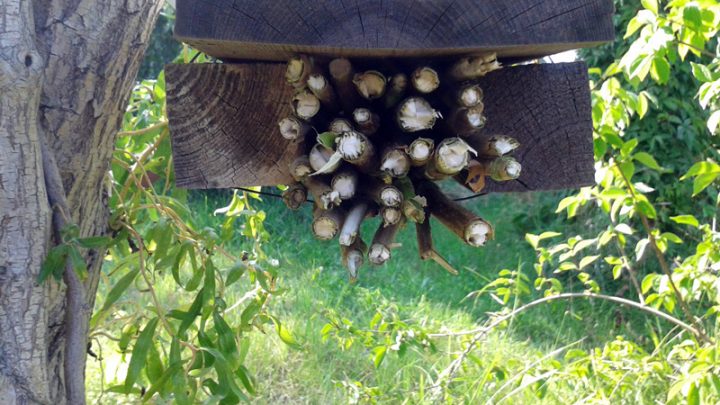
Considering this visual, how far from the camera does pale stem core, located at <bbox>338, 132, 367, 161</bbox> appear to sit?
3.89ft

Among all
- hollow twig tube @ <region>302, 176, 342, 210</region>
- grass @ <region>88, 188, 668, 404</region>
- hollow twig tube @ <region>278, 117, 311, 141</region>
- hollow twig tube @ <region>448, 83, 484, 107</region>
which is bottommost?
grass @ <region>88, 188, 668, 404</region>

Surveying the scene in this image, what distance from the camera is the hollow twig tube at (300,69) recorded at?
4.05 ft

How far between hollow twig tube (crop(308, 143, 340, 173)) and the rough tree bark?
371 mm

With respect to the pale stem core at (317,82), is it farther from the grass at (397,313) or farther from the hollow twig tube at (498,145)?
the grass at (397,313)

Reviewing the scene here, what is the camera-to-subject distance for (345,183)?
1235 millimetres

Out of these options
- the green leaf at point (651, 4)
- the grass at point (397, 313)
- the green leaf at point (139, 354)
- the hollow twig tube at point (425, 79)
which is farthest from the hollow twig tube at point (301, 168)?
the green leaf at point (651, 4)

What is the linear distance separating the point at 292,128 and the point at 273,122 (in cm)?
13

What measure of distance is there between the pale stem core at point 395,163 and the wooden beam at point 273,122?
0.19m

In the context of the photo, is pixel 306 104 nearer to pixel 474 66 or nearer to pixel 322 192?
pixel 322 192

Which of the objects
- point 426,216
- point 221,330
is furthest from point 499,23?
point 221,330

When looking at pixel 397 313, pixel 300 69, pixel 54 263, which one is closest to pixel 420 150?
pixel 300 69

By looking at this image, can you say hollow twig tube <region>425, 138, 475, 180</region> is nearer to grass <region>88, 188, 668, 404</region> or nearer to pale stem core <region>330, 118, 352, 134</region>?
pale stem core <region>330, 118, 352, 134</region>

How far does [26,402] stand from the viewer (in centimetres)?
127

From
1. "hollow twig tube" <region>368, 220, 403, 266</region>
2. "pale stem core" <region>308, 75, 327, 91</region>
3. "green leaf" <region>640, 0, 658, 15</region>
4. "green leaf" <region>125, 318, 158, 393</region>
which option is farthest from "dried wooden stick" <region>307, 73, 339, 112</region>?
"green leaf" <region>640, 0, 658, 15</region>
